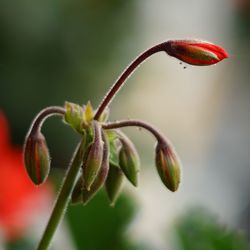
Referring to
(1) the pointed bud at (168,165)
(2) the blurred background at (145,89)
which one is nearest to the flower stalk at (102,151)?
(1) the pointed bud at (168,165)

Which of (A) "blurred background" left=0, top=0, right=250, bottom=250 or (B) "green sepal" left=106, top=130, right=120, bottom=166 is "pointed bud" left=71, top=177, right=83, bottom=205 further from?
(A) "blurred background" left=0, top=0, right=250, bottom=250

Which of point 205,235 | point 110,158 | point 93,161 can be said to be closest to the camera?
point 93,161

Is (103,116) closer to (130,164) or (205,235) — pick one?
(130,164)

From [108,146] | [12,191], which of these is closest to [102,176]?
[108,146]

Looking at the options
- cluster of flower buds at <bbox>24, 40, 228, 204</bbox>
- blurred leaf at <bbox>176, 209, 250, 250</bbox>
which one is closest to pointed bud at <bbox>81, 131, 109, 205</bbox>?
cluster of flower buds at <bbox>24, 40, 228, 204</bbox>

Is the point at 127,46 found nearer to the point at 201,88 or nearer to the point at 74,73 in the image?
the point at 74,73
